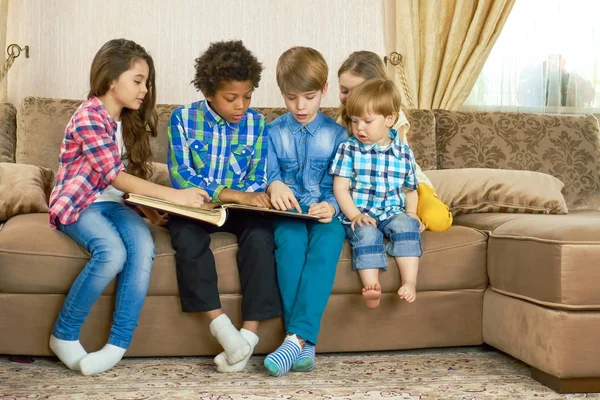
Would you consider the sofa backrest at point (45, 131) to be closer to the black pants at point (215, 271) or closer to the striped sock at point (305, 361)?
the black pants at point (215, 271)

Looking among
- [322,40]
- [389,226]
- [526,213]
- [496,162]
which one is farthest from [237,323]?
[322,40]

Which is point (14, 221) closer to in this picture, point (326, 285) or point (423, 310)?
point (326, 285)

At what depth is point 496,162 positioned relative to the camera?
307 centimetres

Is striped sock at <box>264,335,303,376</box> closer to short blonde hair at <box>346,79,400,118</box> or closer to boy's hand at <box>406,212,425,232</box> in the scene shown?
boy's hand at <box>406,212,425,232</box>

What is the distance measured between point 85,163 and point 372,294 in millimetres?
935

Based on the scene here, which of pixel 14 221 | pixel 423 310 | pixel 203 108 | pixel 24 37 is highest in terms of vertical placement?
pixel 24 37

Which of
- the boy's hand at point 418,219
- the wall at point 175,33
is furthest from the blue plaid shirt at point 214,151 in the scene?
the wall at point 175,33

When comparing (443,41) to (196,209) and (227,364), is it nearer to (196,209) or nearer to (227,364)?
(196,209)

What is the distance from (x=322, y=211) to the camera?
225cm

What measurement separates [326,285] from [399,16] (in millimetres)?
1900

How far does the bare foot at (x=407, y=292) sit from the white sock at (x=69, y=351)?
35.8 inches

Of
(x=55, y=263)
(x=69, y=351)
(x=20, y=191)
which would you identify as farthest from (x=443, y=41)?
(x=69, y=351)

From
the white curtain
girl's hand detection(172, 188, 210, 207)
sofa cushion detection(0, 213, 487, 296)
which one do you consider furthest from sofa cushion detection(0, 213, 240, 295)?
the white curtain

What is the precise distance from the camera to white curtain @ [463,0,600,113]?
3736 millimetres
